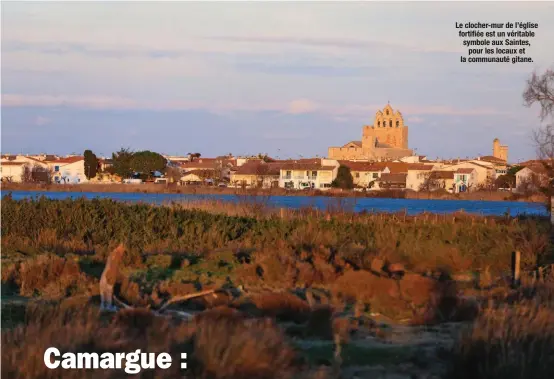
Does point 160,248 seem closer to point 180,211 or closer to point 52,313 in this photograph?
point 180,211

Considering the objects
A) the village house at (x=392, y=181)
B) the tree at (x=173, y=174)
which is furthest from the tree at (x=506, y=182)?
the tree at (x=173, y=174)

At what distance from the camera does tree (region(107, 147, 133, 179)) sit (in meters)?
107

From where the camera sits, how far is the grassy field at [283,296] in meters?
10.3

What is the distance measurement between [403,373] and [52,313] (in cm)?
445

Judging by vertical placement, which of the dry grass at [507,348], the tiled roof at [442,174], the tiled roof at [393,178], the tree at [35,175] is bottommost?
the dry grass at [507,348]

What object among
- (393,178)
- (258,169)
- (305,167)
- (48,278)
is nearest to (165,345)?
(48,278)

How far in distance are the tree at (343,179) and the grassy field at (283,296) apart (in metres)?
79.9

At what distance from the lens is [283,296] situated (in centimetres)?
1427

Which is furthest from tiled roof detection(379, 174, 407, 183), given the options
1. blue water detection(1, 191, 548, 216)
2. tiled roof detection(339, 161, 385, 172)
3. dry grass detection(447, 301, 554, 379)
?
dry grass detection(447, 301, 554, 379)

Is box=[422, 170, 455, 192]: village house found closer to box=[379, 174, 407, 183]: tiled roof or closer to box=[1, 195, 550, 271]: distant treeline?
box=[379, 174, 407, 183]: tiled roof

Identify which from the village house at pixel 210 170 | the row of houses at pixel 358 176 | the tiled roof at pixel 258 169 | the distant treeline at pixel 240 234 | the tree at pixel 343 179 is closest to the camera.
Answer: the distant treeline at pixel 240 234

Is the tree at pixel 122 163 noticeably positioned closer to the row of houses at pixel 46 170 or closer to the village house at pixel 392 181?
the row of houses at pixel 46 170

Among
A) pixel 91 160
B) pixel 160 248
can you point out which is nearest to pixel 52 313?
pixel 160 248

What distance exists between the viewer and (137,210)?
28.8m
